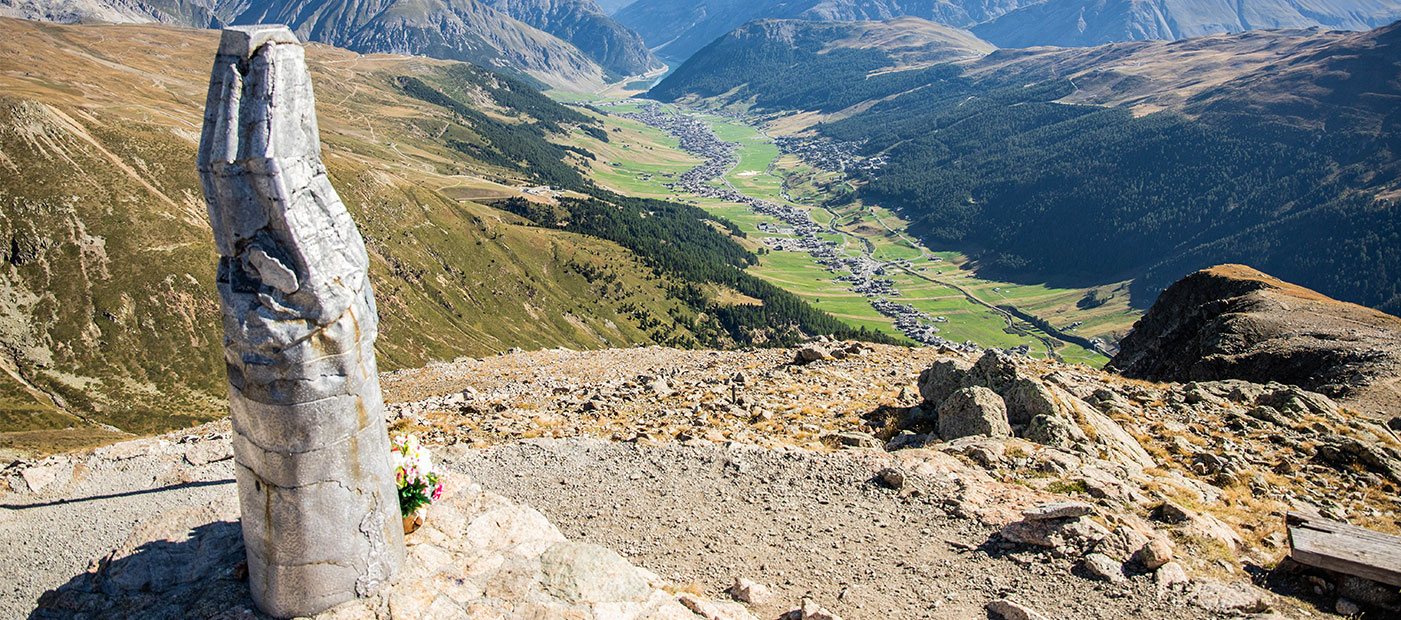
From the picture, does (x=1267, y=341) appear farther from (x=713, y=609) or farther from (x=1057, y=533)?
(x=713, y=609)

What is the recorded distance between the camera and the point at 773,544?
17.0 m

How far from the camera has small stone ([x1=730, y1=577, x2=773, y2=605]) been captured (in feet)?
46.9

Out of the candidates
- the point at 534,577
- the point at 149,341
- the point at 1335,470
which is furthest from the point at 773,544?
the point at 149,341

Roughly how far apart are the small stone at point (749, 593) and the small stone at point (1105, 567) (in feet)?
22.0

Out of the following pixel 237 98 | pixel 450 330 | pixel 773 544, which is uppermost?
pixel 237 98

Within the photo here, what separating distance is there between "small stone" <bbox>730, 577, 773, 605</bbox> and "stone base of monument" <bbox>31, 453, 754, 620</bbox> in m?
0.71

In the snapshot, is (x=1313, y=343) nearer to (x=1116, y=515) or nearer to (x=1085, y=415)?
(x=1085, y=415)

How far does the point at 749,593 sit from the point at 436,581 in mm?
6178

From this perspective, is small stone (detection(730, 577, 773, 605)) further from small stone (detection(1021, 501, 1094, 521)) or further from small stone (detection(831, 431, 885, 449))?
small stone (detection(831, 431, 885, 449))

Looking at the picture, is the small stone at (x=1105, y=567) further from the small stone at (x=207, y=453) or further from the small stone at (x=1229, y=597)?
the small stone at (x=207, y=453)

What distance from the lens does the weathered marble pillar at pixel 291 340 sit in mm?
10086

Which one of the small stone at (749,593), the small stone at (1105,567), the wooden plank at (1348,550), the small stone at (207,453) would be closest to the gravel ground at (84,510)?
the small stone at (207,453)

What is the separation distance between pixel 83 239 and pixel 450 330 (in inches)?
2157

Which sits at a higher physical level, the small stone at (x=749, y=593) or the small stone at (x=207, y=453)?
the small stone at (x=749, y=593)
